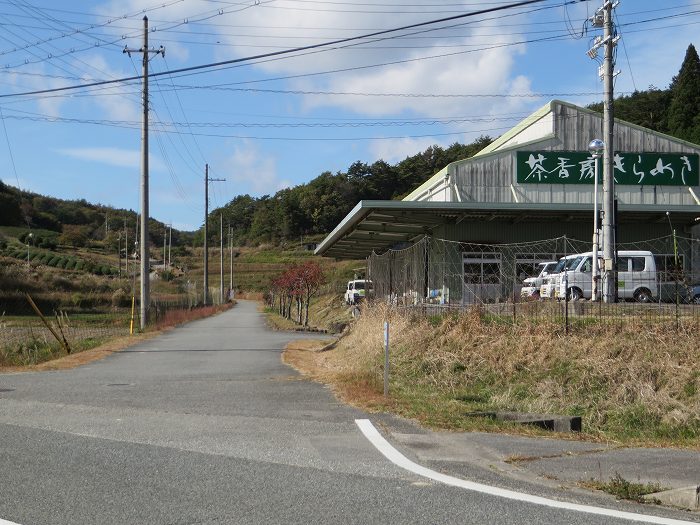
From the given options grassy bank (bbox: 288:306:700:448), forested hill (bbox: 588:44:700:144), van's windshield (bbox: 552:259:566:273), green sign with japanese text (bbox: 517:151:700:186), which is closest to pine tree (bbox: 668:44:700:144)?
forested hill (bbox: 588:44:700:144)

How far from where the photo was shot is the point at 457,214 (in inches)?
1244

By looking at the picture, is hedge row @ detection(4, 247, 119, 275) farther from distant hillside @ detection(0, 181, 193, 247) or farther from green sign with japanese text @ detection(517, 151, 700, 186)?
green sign with japanese text @ detection(517, 151, 700, 186)

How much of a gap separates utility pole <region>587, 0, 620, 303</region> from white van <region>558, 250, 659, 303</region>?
1.78m

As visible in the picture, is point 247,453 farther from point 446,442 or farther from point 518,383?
point 518,383

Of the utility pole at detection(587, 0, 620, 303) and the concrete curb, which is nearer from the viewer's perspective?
the concrete curb

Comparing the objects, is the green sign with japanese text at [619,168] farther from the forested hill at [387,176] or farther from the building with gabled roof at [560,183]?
the forested hill at [387,176]

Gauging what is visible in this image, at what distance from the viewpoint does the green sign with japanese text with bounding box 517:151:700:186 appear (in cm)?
3538

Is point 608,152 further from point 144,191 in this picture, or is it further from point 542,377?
point 144,191

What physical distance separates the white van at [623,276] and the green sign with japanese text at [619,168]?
1093cm

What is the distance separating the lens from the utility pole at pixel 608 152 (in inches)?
798

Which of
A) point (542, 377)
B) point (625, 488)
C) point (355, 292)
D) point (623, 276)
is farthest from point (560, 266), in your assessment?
point (355, 292)

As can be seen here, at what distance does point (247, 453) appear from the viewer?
8.31 m

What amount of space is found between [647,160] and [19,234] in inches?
3801

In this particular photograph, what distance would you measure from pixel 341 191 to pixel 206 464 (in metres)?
115
